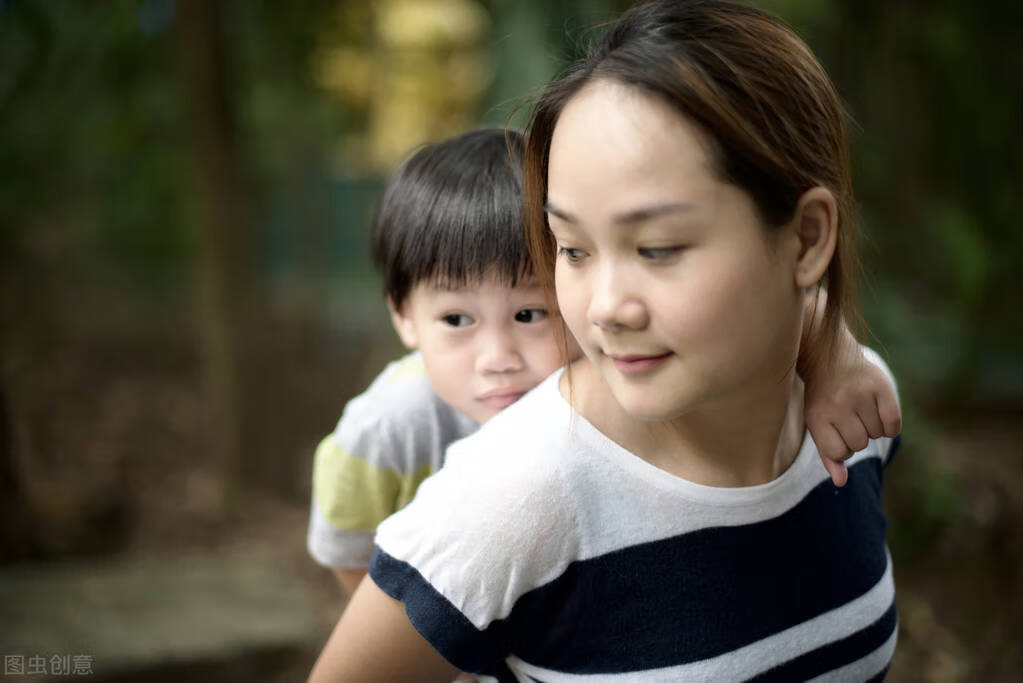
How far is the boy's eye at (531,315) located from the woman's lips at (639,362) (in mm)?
375

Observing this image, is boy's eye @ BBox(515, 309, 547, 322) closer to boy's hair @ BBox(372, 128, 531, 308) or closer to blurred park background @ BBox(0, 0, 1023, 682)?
boy's hair @ BBox(372, 128, 531, 308)

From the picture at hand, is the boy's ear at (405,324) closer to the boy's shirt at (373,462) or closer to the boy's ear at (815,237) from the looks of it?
the boy's shirt at (373,462)

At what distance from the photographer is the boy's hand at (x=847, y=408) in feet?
3.99

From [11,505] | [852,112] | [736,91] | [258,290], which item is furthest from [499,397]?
[258,290]

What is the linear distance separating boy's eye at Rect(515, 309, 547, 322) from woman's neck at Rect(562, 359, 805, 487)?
0.19 m

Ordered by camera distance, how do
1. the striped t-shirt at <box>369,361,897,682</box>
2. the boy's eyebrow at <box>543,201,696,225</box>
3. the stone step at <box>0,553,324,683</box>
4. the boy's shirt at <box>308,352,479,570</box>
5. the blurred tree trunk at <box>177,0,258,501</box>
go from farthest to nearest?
the blurred tree trunk at <box>177,0,258,501</box>
the stone step at <box>0,553,324,683</box>
the boy's shirt at <box>308,352,479,570</box>
the striped t-shirt at <box>369,361,897,682</box>
the boy's eyebrow at <box>543,201,696,225</box>

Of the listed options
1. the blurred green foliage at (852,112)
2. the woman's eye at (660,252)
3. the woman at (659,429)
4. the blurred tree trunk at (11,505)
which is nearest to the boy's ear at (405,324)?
the woman at (659,429)

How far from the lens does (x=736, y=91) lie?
3.21 feet

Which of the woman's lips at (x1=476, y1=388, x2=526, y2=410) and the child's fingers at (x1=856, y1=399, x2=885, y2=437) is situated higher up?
the child's fingers at (x1=856, y1=399, x2=885, y2=437)

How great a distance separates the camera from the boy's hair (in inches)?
53.9

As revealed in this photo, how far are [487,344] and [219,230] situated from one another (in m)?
3.06

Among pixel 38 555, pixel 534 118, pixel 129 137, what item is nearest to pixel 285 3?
pixel 129 137

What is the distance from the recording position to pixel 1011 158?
3586 mm

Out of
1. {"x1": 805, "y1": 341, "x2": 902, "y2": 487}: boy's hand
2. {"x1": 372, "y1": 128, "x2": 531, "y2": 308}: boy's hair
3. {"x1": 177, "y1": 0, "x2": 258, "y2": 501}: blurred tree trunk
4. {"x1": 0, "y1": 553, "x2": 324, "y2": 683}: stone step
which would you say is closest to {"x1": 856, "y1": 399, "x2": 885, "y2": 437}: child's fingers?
{"x1": 805, "y1": 341, "x2": 902, "y2": 487}: boy's hand
